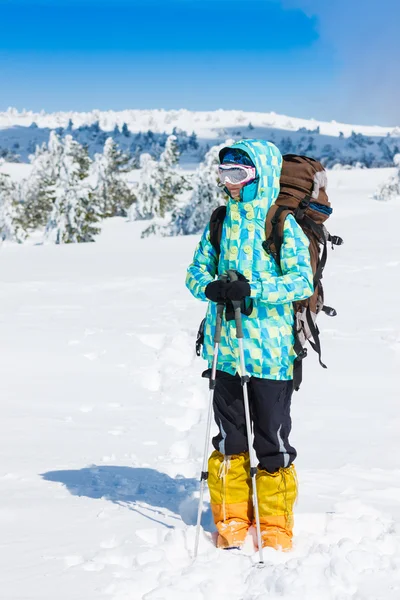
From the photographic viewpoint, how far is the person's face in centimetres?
352

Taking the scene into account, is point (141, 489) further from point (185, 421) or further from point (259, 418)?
point (185, 421)

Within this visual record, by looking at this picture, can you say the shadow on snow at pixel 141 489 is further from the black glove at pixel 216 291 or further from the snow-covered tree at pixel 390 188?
the snow-covered tree at pixel 390 188

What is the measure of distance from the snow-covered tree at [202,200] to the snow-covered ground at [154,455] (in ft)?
115

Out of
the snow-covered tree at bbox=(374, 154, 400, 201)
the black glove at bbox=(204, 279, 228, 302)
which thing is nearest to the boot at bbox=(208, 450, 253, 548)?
the black glove at bbox=(204, 279, 228, 302)

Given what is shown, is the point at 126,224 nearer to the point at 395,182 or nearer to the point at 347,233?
the point at 395,182

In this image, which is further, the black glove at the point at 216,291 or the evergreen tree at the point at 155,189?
the evergreen tree at the point at 155,189

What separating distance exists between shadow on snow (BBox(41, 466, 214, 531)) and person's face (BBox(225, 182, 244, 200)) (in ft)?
6.45

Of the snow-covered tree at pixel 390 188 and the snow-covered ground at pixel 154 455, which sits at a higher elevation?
the snow-covered tree at pixel 390 188

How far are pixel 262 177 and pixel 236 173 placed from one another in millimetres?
142

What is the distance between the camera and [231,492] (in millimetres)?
3750

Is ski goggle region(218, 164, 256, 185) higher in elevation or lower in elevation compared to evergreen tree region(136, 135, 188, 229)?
lower

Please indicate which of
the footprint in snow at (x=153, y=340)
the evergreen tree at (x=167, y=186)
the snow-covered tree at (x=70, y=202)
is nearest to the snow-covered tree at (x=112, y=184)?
the evergreen tree at (x=167, y=186)

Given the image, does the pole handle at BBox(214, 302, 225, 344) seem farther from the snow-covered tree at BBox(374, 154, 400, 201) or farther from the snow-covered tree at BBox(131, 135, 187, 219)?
the snow-covered tree at BBox(131, 135, 187, 219)

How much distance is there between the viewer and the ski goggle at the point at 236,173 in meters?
3.49
